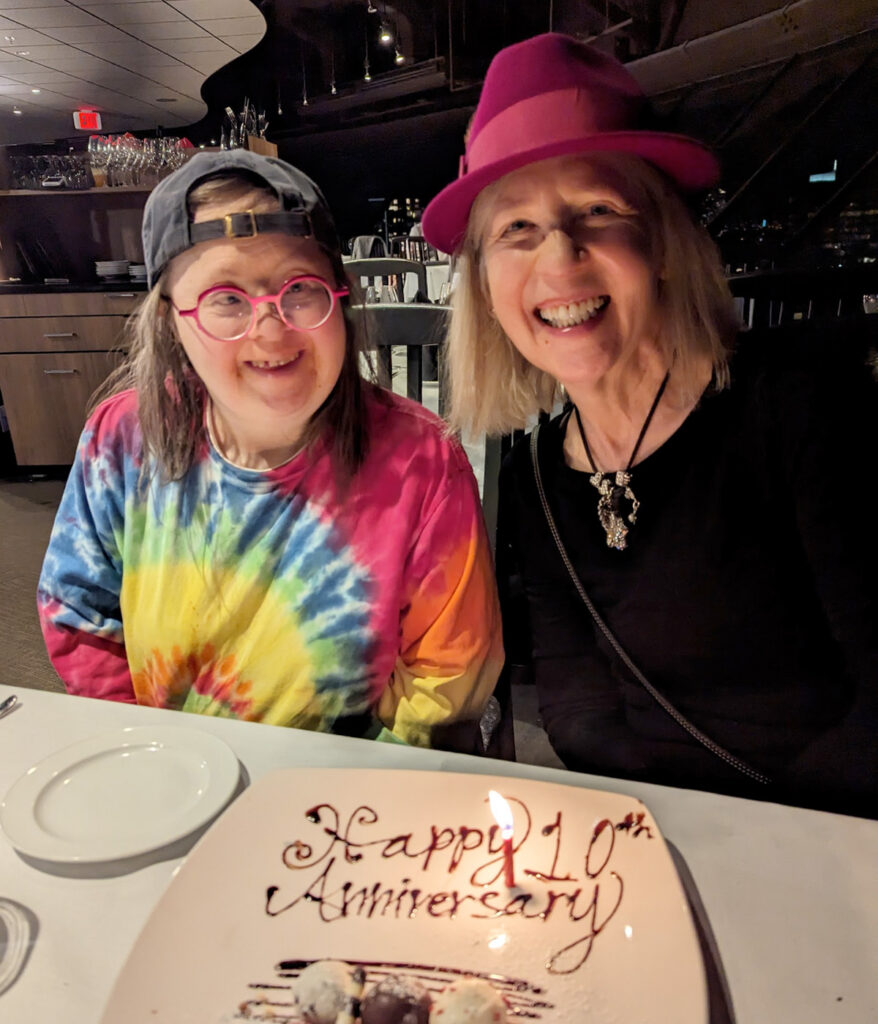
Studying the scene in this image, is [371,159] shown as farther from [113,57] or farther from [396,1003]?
[113,57]

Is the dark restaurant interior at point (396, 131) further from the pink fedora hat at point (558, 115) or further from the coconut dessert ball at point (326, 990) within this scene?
the coconut dessert ball at point (326, 990)

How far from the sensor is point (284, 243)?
1.05 metres

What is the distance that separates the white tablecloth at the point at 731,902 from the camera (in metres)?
0.55

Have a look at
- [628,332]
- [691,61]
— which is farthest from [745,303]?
[628,332]

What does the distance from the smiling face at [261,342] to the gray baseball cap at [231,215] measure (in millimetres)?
18

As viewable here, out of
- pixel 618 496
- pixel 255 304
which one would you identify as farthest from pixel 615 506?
pixel 255 304

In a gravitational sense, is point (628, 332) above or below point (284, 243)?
below

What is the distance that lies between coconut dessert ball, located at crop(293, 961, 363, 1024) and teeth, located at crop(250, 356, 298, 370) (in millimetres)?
789

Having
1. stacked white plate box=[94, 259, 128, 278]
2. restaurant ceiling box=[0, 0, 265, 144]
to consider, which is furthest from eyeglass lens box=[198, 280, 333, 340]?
restaurant ceiling box=[0, 0, 265, 144]

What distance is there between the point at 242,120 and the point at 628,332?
103 inches

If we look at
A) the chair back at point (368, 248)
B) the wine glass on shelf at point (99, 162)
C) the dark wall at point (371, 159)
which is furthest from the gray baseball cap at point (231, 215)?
the wine glass on shelf at point (99, 162)

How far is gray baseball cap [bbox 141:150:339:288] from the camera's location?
3.33 ft

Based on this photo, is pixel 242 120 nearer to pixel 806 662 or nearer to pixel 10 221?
pixel 10 221

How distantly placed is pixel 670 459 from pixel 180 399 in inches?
32.4
